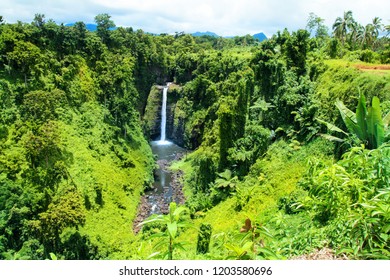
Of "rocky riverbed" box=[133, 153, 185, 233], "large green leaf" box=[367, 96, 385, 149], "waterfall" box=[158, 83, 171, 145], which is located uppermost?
"large green leaf" box=[367, 96, 385, 149]

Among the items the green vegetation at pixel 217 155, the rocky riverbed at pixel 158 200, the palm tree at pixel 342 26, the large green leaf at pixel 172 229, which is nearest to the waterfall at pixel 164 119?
the green vegetation at pixel 217 155

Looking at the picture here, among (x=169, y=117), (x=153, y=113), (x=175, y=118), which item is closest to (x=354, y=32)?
(x=175, y=118)

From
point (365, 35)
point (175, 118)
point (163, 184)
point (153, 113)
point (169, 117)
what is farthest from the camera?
point (169, 117)

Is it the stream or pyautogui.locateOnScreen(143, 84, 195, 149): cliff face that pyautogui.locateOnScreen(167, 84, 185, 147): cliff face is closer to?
pyautogui.locateOnScreen(143, 84, 195, 149): cliff face

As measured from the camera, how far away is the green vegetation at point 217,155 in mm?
4855

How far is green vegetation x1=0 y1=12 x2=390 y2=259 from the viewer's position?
486 centimetres

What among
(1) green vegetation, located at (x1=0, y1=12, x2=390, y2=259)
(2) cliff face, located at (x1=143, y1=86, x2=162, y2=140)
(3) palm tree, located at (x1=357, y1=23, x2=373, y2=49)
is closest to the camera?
(1) green vegetation, located at (x1=0, y1=12, x2=390, y2=259)

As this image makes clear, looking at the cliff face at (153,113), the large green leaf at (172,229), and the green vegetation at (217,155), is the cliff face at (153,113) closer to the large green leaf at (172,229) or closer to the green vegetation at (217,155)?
the green vegetation at (217,155)

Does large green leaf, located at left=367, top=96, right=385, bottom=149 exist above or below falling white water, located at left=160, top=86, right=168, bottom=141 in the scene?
above

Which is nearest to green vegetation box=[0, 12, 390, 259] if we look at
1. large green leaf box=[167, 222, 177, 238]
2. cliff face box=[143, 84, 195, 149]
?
large green leaf box=[167, 222, 177, 238]

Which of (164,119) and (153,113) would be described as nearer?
(153,113)

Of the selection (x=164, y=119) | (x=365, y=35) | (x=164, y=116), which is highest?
(x=365, y=35)

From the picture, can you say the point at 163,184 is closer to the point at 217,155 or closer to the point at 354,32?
the point at 217,155

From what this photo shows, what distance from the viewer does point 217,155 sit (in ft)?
90.3
